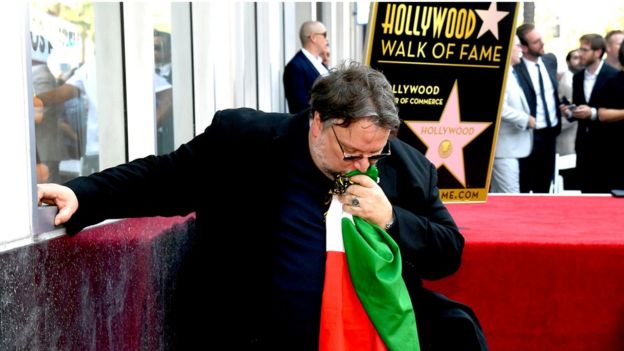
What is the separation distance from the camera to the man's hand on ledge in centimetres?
216

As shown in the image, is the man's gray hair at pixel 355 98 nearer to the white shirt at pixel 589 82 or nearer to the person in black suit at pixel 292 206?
the person in black suit at pixel 292 206

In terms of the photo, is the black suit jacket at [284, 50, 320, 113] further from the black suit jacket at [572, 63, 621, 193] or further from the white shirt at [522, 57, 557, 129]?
the black suit jacket at [572, 63, 621, 193]

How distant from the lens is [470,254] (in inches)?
137

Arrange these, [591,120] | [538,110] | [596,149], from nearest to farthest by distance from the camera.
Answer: [596,149] < [591,120] < [538,110]

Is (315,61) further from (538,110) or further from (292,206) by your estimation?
(292,206)

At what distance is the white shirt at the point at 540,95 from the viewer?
774 centimetres

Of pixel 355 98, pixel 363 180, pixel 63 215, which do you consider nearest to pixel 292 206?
pixel 363 180

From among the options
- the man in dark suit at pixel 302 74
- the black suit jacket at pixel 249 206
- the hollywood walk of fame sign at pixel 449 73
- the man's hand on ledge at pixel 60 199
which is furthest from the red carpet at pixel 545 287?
the man in dark suit at pixel 302 74

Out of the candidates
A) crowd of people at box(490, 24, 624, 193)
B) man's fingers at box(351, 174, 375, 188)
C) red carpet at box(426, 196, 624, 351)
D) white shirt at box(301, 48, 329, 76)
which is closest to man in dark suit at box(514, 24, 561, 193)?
crowd of people at box(490, 24, 624, 193)

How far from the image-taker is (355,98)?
2545mm

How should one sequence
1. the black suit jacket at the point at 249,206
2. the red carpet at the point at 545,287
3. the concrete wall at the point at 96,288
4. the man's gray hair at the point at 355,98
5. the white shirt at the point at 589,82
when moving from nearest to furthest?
1. the concrete wall at the point at 96,288
2. the man's gray hair at the point at 355,98
3. the black suit jacket at the point at 249,206
4. the red carpet at the point at 545,287
5. the white shirt at the point at 589,82

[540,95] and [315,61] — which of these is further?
[540,95]

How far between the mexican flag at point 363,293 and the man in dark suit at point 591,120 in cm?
485

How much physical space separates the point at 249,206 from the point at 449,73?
6.04ft
